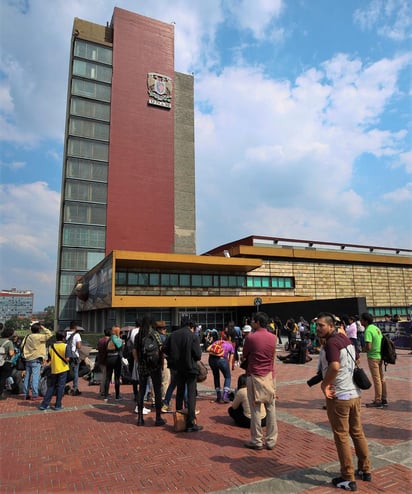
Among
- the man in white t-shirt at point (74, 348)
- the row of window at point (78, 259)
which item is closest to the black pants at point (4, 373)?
the man in white t-shirt at point (74, 348)

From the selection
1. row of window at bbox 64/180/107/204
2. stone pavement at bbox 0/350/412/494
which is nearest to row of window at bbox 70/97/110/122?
row of window at bbox 64/180/107/204

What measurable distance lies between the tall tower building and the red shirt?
136 ft

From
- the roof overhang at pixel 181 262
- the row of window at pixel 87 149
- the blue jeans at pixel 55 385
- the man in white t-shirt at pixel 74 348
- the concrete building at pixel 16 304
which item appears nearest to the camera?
the blue jeans at pixel 55 385

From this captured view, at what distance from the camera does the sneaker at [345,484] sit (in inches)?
145

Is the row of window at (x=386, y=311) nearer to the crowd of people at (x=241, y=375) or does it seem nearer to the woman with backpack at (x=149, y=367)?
the crowd of people at (x=241, y=375)

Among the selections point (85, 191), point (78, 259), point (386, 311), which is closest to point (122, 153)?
point (85, 191)

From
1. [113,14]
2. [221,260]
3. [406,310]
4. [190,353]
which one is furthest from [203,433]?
[113,14]

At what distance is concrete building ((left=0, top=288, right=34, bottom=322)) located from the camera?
180875 millimetres

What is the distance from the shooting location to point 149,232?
46.4 meters

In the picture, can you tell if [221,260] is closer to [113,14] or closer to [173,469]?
[173,469]

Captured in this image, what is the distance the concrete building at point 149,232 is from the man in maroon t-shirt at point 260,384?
1993 centimetres

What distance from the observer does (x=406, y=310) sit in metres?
38.0

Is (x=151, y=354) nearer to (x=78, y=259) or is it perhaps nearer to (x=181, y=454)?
(x=181, y=454)

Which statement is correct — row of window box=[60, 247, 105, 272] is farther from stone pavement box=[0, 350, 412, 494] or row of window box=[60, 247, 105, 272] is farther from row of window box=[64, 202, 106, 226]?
stone pavement box=[0, 350, 412, 494]
